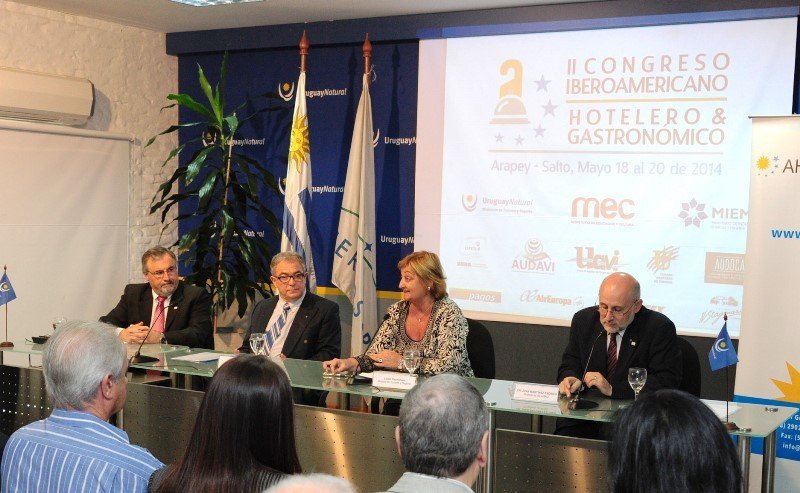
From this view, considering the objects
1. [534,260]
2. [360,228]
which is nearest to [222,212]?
[360,228]

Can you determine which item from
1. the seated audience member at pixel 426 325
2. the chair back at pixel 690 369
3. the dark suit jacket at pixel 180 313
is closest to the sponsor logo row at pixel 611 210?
the chair back at pixel 690 369

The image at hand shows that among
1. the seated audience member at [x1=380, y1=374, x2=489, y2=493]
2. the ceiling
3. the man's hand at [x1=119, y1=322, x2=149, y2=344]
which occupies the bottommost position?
the man's hand at [x1=119, y1=322, x2=149, y2=344]

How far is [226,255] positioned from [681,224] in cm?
318

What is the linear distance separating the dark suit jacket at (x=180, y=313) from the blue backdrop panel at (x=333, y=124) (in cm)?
176

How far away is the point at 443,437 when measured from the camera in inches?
75.6

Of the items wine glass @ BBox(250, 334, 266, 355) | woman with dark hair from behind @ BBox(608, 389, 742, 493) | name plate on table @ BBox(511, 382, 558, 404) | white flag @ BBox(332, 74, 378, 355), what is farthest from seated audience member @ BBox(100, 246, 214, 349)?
woman with dark hair from behind @ BBox(608, 389, 742, 493)

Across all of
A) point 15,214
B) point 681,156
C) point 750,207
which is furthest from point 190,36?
point 750,207

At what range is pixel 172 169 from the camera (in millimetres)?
7375

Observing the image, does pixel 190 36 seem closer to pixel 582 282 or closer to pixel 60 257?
pixel 60 257

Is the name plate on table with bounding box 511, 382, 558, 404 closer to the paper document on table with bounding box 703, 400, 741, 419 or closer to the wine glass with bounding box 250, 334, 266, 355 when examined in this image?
the paper document on table with bounding box 703, 400, 741, 419

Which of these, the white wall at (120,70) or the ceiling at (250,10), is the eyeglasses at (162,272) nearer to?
the white wall at (120,70)

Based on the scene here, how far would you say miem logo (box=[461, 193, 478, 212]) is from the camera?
236 inches

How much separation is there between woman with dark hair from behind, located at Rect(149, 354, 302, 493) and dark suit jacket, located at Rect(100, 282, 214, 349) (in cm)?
287

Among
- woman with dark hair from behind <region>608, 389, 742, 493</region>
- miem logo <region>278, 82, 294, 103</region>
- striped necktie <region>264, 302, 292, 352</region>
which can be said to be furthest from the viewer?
miem logo <region>278, 82, 294, 103</region>
